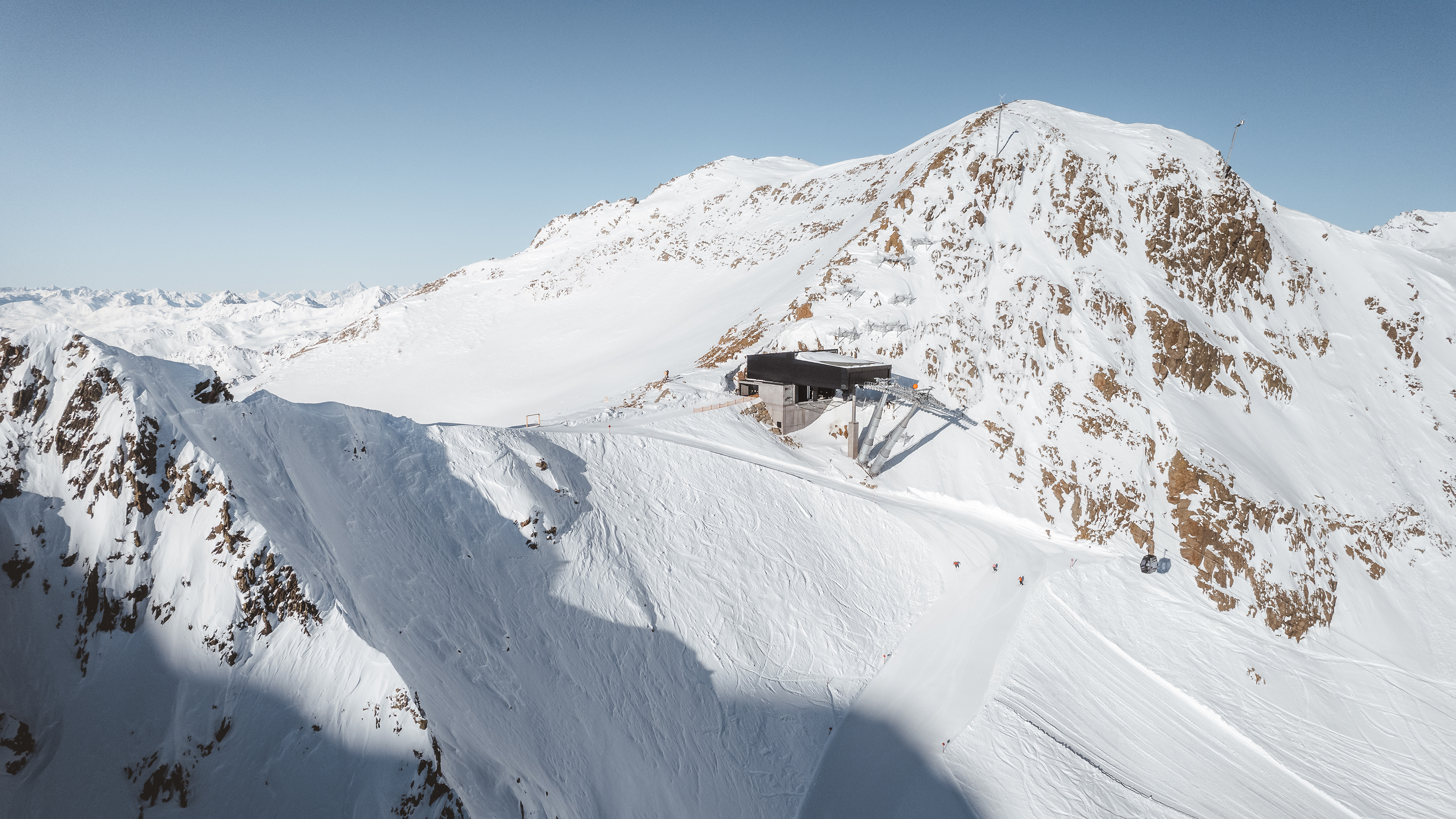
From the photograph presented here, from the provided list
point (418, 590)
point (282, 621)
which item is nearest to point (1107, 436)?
point (418, 590)

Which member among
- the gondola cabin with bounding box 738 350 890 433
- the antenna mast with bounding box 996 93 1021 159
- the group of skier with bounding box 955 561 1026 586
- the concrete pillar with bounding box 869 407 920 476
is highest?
the antenna mast with bounding box 996 93 1021 159

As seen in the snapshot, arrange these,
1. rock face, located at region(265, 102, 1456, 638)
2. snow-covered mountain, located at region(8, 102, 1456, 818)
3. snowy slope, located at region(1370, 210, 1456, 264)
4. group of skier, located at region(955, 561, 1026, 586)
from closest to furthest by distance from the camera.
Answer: snow-covered mountain, located at region(8, 102, 1456, 818)
group of skier, located at region(955, 561, 1026, 586)
rock face, located at region(265, 102, 1456, 638)
snowy slope, located at region(1370, 210, 1456, 264)

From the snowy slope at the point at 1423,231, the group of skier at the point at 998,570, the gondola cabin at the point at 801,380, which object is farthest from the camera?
the snowy slope at the point at 1423,231

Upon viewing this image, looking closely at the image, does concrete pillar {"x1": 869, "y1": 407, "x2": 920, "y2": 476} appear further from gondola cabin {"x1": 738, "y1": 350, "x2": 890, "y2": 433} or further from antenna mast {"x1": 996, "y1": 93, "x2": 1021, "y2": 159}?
antenna mast {"x1": 996, "y1": 93, "x2": 1021, "y2": 159}

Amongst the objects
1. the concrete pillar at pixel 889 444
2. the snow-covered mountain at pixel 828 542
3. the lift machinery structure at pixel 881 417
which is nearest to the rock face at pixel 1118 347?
the snow-covered mountain at pixel 828 542

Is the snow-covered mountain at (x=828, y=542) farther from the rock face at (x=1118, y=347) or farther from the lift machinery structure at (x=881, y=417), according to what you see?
the lift machinery structure at (x=881, y=417)

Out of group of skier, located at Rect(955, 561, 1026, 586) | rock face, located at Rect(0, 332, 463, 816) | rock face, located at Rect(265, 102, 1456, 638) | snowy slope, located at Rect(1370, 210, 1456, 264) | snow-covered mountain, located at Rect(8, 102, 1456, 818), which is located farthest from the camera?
snowy slope, located at Rect(1370, 210, 1456, 264)

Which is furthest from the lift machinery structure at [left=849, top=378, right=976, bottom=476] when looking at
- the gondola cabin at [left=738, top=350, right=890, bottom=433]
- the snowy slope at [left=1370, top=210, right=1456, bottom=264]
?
the snowy slope at [left=1370, top=210, right=1456, bottom=264]
